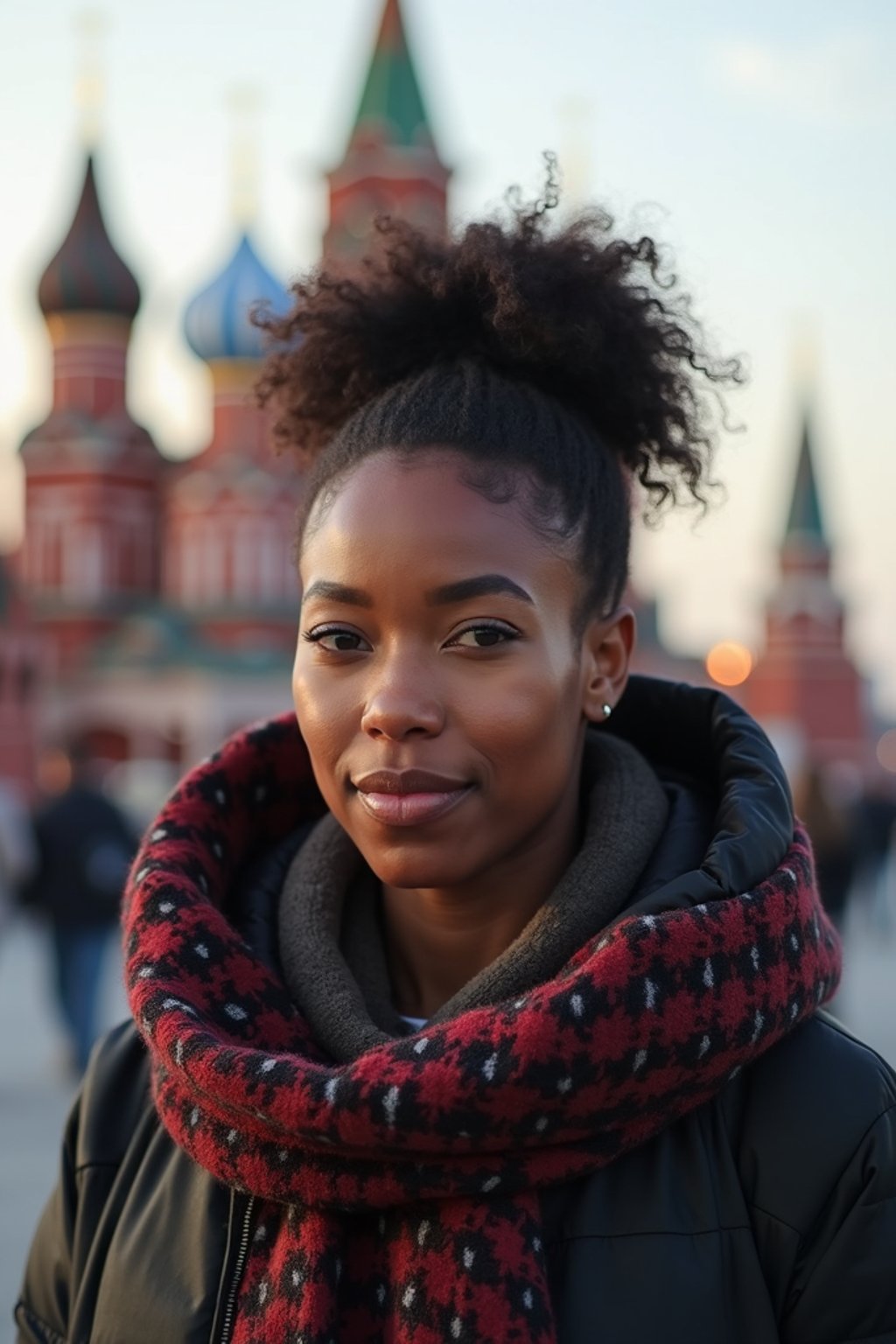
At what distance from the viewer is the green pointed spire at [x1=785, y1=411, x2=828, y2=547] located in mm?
37312

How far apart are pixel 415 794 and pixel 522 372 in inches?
19.9

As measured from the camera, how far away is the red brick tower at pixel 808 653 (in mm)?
36875

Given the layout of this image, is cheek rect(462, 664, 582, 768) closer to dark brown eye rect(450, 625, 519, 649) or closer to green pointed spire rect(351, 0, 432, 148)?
dark brown eye rect(450, 625, 519, 649)

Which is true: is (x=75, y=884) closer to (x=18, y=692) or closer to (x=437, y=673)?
(x=437, y=673)

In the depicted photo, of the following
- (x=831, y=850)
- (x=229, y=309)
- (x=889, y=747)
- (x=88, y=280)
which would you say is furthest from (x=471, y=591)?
(x=889, y=747)

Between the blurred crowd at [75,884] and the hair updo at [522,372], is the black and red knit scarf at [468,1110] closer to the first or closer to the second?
the hair updo at [522,372]

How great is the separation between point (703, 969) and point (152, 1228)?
666 millimetres

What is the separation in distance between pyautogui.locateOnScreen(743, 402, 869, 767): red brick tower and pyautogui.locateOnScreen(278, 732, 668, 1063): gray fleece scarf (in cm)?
3521

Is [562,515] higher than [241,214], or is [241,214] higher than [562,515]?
[241,214]

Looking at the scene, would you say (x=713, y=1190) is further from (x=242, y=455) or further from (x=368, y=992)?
(x=242, y=455)

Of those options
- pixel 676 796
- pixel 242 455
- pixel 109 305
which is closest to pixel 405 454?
pixel 676 796

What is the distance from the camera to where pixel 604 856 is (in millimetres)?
1800

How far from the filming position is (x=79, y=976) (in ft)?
24.0

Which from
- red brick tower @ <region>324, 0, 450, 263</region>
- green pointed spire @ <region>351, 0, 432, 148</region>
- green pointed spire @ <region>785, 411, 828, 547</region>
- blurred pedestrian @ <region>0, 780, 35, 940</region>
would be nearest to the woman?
blurred pedestrian @ <region>0, 780, 35, 940</region>
